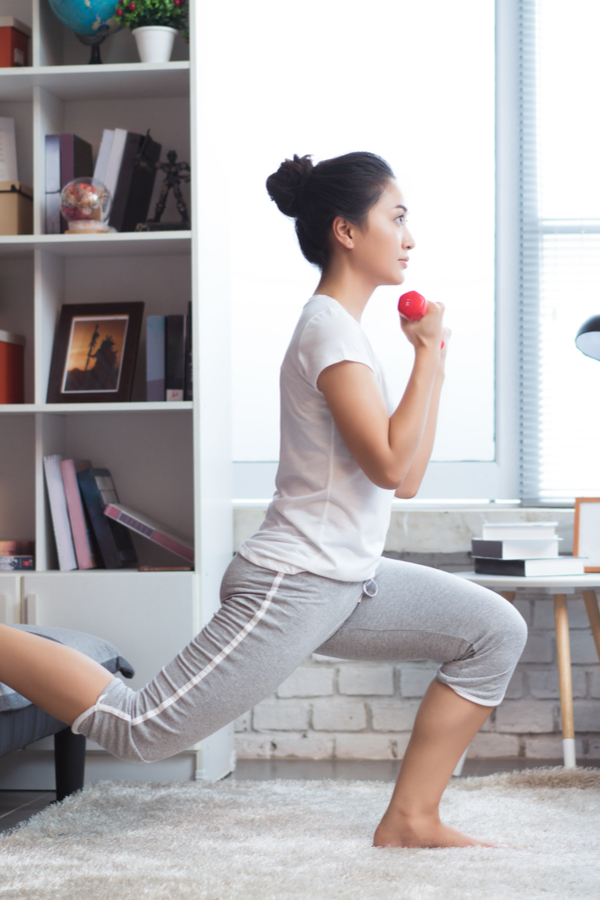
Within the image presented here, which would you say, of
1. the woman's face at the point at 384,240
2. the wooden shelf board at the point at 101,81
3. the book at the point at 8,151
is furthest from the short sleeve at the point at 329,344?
the book at the point at 8,151

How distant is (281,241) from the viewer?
275 cm

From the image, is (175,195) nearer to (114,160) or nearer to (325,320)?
(114,160)

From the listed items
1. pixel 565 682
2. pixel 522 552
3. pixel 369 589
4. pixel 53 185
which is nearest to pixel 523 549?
pixel 522 552

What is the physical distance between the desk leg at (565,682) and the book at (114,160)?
5.25 ft

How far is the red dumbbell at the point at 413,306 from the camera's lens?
1528 mm

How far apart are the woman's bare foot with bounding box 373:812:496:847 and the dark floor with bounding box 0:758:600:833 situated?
2.23 feet

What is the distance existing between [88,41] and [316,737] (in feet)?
6.66

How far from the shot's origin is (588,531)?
7.85 feet

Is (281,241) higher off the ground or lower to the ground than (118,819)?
higher

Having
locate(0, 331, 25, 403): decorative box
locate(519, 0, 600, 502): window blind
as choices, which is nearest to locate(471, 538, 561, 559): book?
locate(519, 0, 600, 502): window blind

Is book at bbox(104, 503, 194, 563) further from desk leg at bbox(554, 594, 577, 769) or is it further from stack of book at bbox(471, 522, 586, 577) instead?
desk leg at bbox(554, 594, 577, 769)

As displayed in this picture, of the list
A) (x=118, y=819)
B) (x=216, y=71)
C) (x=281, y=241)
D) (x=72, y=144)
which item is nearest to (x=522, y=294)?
(x=281, y=241)

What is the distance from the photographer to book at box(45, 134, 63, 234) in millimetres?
2352

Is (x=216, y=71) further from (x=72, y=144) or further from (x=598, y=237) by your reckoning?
(x=598, y=237)
